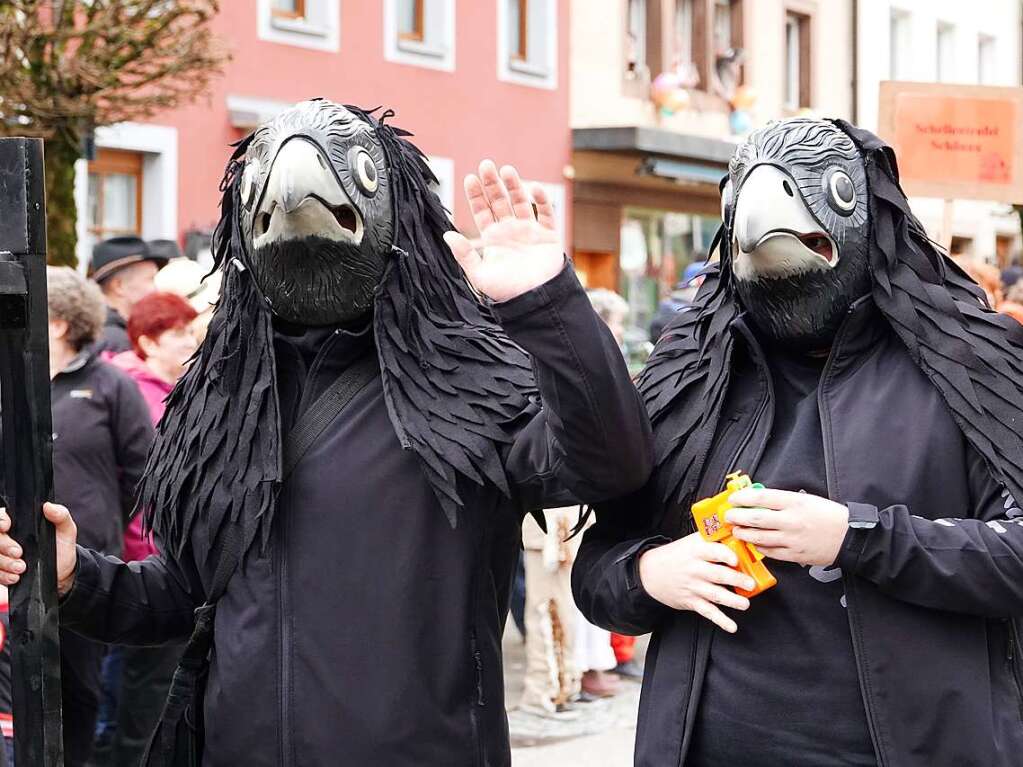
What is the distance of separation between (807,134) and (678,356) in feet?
1.40

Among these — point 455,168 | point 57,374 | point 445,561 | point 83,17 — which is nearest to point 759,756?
point 445,561

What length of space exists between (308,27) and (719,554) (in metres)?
13.8

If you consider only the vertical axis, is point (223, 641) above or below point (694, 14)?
below

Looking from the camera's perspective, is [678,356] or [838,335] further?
[678,356]

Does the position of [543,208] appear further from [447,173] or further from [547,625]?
[447,173]

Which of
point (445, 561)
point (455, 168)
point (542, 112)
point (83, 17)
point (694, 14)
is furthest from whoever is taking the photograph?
point (694, 14)

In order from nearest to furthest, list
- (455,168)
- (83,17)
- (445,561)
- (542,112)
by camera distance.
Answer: (445,561) → (83,17) → (455,168) → (542,112)

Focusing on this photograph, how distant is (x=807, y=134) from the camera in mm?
2734

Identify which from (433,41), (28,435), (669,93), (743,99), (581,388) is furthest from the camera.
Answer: (743,99)

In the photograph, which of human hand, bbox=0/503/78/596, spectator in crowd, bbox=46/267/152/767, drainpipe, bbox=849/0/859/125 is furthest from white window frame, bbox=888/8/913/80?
human hand, bbox=0/503/78/596

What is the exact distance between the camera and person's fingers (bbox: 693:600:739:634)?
99.9 inches

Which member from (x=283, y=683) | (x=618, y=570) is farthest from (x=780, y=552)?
(x=283, y=683)

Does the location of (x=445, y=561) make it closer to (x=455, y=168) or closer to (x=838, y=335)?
(x=838, y=335)

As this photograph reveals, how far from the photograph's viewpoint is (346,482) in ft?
9.24
